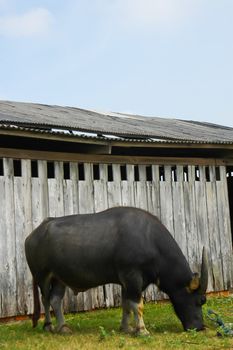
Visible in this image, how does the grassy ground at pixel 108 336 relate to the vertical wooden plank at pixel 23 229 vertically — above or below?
below

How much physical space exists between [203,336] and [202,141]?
200 inches

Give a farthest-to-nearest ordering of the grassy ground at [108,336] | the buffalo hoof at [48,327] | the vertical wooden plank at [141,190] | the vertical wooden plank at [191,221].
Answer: the vertical wooden plank at [191,221], the vertical wooden plank at [141,190], the buffalo hoof at [48,327], the grassy ground at [108,336]

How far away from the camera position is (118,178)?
1220 cm

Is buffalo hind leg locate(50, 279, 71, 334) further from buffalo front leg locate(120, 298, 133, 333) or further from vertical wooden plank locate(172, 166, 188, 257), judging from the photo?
vertical wooden plank locate(172, 166, 188, 257)

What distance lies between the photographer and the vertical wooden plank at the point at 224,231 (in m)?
13.7

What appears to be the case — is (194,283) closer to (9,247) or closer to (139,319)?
(139,319)

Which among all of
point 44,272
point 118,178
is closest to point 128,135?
point 118,178

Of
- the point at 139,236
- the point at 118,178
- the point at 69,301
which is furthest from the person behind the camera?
the point at 118,178

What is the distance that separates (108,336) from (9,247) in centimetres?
261

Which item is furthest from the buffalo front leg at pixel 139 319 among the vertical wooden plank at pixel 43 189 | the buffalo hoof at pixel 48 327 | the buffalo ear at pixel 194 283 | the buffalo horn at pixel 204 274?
the vertical wooden plank at pixel 43 189

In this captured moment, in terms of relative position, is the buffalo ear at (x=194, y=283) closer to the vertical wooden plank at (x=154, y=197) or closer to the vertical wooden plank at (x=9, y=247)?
the vertical wooden plank at (x=9, y=247)

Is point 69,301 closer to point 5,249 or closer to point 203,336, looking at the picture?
point 5,249

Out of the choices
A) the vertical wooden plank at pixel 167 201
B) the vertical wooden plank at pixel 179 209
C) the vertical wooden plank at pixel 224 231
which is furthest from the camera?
the vertical wooden plank at pixel 224 231

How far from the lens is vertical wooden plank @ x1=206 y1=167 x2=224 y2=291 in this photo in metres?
13.4
